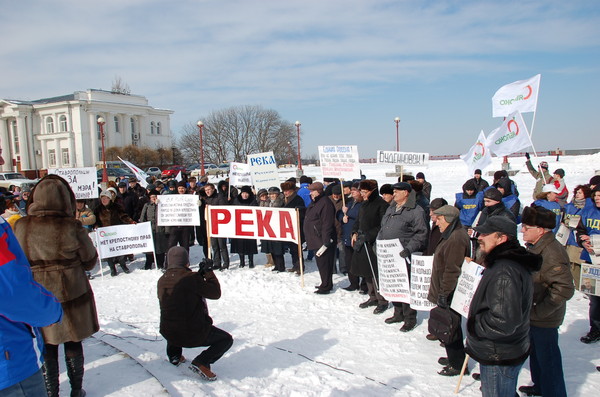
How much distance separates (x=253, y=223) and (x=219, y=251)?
1530mm

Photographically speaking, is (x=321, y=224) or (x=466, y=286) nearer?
(x=466, y=286)

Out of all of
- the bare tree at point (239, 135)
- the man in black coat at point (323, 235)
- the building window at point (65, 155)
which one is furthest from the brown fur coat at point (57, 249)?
the building window at point (65, 155)

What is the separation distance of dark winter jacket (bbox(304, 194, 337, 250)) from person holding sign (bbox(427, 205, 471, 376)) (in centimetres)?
298

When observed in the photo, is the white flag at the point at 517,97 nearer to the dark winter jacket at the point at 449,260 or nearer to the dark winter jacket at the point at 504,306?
the dark winter jacket at the point at 449,260

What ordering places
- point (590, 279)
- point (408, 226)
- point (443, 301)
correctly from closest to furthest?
point (443, 301) → point (590, 279) → point (408, 226)

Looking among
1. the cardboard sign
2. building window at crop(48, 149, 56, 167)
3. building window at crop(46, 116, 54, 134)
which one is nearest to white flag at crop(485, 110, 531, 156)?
the cardboard sign

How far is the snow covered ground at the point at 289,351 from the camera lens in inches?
175

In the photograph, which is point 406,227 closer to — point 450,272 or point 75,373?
point 450,272

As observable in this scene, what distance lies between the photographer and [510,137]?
33.8 feet

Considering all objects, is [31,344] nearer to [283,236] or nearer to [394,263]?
[394,263]

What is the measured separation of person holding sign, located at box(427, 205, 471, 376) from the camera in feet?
15.5

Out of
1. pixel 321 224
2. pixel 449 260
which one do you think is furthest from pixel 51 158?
pixel 449 260

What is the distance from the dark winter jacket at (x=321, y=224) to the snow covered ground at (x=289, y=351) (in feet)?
3.16

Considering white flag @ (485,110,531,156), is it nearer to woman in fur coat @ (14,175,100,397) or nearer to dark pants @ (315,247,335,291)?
dark pants @ (315,247,335,291)
